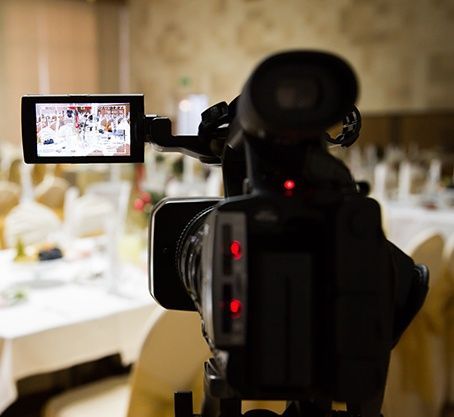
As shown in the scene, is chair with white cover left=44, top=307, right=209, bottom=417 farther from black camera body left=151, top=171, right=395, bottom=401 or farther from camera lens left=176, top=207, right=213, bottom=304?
black camera body left=151, top=171, right=395, bottom=401

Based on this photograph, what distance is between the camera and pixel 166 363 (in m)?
1.60

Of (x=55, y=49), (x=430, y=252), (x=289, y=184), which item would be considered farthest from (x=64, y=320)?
(x=55, y=49)

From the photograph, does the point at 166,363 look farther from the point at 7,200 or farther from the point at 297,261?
the point at 7,200

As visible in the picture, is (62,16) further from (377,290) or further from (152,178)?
(377,290)

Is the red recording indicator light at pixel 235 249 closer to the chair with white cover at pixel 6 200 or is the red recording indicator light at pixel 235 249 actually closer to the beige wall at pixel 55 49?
the chair with white cover at pixel 6 200

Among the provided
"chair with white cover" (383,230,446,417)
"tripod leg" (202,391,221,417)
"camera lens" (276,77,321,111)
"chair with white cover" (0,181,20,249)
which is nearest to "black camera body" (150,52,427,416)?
"camera lens" (276,77,321,111)

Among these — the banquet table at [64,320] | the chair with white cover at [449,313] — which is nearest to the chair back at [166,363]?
the banquet table at [64,320]

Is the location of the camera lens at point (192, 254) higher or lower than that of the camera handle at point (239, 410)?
higher

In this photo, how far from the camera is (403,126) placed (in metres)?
8.29

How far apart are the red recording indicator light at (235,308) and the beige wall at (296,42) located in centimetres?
682

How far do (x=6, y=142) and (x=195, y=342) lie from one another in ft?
30.8

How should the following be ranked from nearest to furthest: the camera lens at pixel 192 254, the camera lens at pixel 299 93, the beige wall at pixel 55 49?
1. the camera lens at pixel 299 93
2. the camera lens at pixel 192 254
3. the beige wall at pixel 55 49

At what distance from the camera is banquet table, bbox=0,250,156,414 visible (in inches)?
75.4

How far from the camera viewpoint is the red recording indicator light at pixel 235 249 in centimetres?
59
